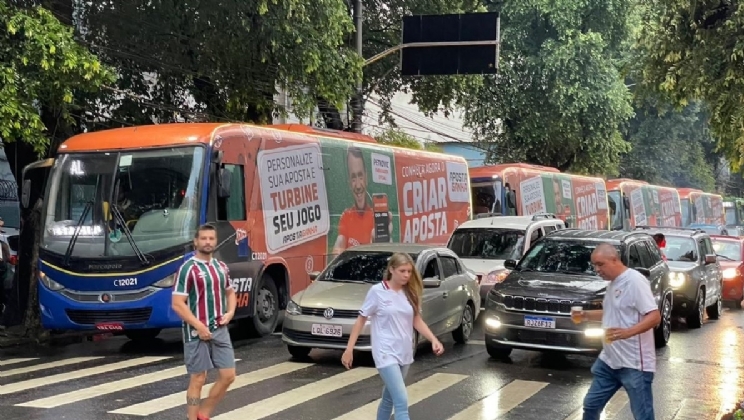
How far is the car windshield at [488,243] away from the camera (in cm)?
1817

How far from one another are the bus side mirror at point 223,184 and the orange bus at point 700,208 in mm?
40093

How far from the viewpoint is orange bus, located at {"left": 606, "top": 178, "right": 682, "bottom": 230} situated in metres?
40.1

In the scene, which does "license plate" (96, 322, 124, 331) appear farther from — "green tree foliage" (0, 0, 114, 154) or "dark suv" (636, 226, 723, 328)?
"dark suv" (636, 226, 723, 328)

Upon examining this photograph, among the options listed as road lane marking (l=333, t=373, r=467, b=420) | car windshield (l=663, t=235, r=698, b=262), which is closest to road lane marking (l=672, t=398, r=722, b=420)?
road lane marking (l=333, t=373, r=467, b=420)

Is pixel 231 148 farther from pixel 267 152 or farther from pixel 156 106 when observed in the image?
pixel 156 106

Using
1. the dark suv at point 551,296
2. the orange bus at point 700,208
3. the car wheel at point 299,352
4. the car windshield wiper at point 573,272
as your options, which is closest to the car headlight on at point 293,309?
the car wheel at point 299,352

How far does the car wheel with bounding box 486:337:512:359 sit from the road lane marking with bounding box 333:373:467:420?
115 cm

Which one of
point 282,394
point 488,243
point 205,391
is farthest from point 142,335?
→ point 488,243

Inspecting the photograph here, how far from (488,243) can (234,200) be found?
6.19m

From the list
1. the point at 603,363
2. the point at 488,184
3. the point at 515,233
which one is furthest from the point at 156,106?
the point at 603,363

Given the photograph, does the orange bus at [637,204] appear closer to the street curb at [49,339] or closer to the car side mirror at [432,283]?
the street curb at [49,339]

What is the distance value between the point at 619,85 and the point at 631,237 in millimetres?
22272

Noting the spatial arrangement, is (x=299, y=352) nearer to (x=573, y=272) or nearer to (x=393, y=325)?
(x=573, y=272)

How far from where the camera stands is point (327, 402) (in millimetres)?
9625
